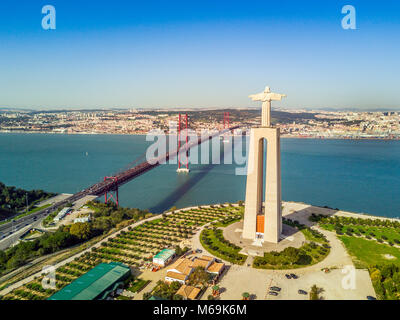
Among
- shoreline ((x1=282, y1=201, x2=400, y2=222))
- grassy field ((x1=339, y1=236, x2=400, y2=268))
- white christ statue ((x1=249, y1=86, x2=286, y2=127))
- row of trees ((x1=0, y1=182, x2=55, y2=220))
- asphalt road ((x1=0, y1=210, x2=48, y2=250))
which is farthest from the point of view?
row of trees ((x1=0, y1=182, x2=55, y2=220))

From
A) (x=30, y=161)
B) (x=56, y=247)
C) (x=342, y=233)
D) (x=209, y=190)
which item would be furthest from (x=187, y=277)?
(x=30, y=161)

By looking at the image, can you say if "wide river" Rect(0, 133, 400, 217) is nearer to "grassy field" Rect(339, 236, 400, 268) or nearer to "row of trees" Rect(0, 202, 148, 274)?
"row of trees" Rect(0, 202, 148, 274)

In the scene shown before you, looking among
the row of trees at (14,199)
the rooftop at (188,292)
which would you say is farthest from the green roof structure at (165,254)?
the row of trees at (14,199)

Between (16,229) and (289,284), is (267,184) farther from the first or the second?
(16,229)

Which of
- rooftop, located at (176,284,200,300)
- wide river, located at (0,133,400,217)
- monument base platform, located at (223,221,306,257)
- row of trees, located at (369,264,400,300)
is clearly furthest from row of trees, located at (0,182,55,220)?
row of trees, located at (369,264,400,300)

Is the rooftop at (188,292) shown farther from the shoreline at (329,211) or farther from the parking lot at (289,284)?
the shoreline at (329,211)

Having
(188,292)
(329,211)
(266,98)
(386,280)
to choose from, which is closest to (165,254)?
(188,292)

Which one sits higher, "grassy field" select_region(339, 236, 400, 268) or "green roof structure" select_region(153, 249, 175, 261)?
"green roof structure" select_region(153, 249, 175, 261)
